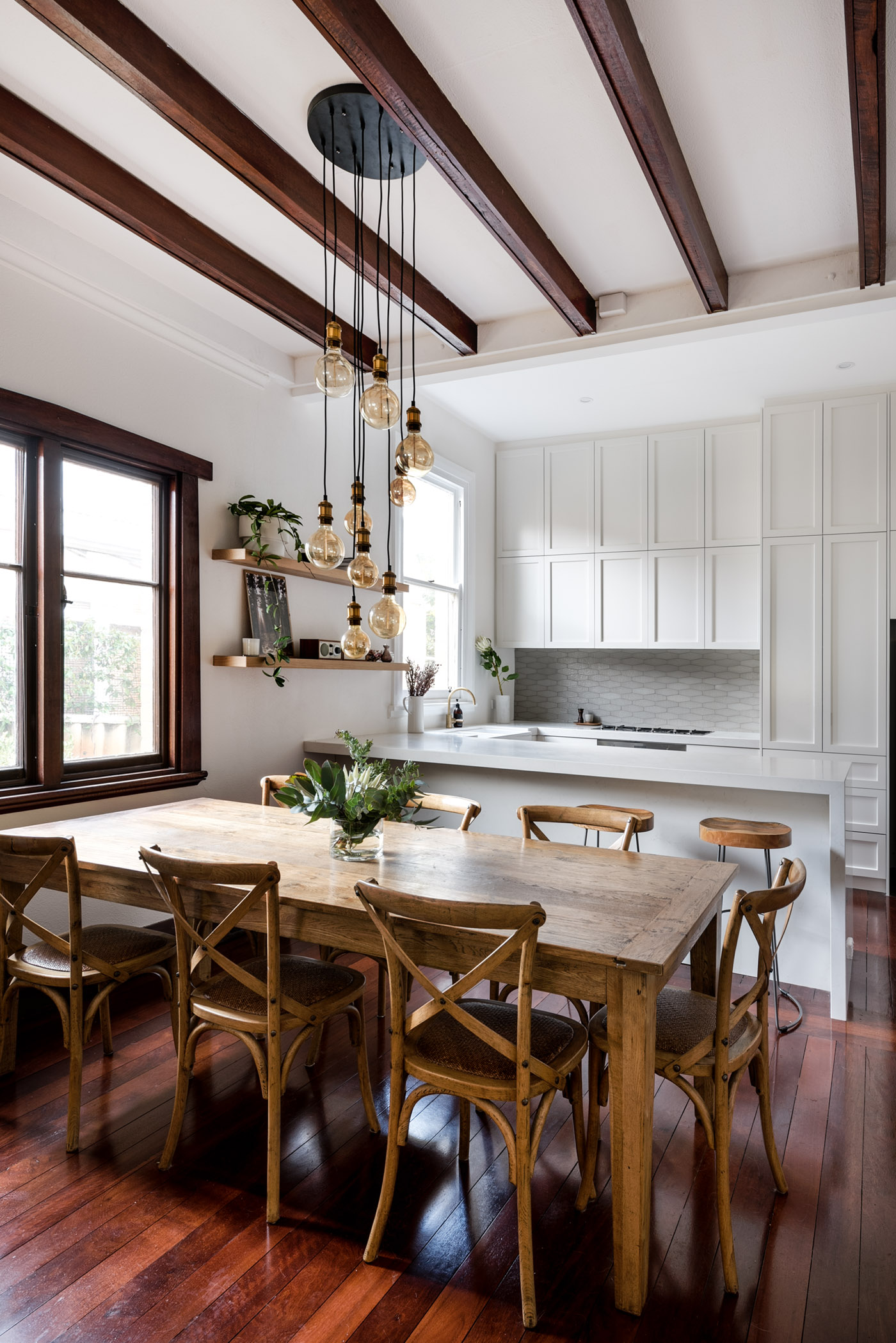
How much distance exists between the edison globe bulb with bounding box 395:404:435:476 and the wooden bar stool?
5.65 ft

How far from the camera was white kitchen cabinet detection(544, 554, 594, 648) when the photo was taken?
596 centimetres

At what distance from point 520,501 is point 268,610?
2926 millimetres

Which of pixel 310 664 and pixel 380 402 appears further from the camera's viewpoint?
pixel 310 664

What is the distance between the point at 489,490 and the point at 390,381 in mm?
2387

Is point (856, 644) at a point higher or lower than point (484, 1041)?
higher

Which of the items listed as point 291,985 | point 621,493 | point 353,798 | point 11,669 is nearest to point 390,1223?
point 291,985

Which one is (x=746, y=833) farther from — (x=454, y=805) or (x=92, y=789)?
(x=92, y=789)

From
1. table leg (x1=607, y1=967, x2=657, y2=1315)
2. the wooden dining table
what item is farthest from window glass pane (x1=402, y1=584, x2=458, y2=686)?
table leg (x1=607, y1=967, x2=657, y2=1315)

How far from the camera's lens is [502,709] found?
618 cm

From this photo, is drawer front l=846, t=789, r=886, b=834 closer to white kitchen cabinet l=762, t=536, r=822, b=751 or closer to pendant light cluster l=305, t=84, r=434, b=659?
white kitchen cabinet l=762, t=536, r=822, b=751

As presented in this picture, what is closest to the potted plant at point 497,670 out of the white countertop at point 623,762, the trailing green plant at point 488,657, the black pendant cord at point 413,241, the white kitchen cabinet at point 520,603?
the trailing green plant at point 488,657

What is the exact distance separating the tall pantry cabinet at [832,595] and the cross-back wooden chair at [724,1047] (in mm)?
3228

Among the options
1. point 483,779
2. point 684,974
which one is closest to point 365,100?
point 483,779

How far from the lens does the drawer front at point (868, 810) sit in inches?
188
